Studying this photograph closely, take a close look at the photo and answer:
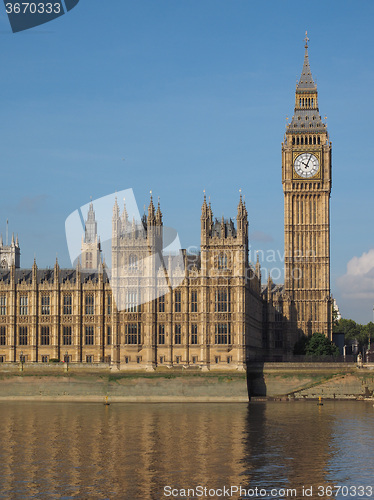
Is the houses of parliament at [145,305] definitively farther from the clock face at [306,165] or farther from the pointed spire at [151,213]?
the clock face at [306,165]

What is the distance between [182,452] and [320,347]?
251 feet

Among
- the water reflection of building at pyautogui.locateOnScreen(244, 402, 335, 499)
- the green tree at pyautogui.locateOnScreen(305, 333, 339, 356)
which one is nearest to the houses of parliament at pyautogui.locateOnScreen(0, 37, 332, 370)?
the green tree at pyautogui.locateOnScreen(305, 333, 339, 356)

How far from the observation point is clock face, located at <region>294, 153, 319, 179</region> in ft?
516

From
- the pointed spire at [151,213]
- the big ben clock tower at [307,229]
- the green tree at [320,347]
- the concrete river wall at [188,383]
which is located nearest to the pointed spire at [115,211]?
the pointed spire at [151,213]

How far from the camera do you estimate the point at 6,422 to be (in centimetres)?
8812

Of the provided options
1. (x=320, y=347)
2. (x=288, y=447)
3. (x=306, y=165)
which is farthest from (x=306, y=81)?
(x=288, y=447)

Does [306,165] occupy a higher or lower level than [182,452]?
higher

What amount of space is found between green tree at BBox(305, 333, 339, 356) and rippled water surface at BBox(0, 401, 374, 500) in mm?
38223

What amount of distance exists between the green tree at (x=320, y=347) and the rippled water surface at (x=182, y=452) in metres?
38.2

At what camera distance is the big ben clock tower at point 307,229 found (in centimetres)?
15488

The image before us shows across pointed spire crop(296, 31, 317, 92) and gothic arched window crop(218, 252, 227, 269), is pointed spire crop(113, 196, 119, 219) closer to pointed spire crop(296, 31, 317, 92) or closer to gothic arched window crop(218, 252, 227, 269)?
gothic arched window crop(218, 252, 227, 269)

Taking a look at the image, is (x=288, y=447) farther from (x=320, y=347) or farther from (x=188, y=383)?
(x=320, y=347)

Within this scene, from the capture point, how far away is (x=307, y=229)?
6166 inches

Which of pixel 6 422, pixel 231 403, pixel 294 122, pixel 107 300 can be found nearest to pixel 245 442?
pixel 6 422
